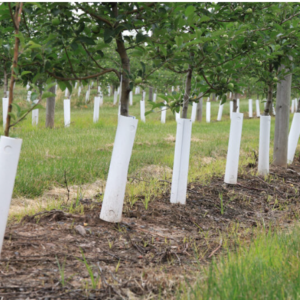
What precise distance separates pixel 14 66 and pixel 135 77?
3.98 feet

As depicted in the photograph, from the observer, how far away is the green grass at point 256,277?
7.08 ft

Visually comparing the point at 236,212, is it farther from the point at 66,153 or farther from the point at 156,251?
the point at 66,153

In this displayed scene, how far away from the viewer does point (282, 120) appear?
742cm

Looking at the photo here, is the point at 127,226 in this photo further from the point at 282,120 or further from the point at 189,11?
the point at 282,120

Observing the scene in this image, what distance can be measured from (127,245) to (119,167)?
2.36 feet

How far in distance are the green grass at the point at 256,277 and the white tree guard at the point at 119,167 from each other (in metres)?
1.16

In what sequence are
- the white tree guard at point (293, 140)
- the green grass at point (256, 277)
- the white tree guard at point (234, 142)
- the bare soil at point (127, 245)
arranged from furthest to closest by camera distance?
the white tree guard at point (293, 140)
the white tree guard at point (234, 142)
the bare soil at point (127, 245)
the green grass at point (256, 277)

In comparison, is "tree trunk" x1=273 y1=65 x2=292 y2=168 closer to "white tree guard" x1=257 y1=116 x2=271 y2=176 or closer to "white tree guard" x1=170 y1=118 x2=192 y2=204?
"white tree guard" x1=257 y1=116 x2=271 y2=176

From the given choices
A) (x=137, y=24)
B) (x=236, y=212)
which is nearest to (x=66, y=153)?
(x=236, y=212)

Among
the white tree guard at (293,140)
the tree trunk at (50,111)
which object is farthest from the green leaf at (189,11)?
the tree trunk at (50,111)

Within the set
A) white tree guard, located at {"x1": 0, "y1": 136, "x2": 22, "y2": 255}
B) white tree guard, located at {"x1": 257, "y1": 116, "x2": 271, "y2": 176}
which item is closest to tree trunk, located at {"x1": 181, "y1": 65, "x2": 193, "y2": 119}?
white tree guard, located at {"x1": 257, "y1": 116, "x2": 271, "y2": 176}

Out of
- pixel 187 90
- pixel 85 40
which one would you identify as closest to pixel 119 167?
pixel 85 40

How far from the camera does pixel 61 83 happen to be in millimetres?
3467

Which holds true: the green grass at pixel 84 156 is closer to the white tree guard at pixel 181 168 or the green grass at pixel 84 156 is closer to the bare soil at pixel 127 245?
the bare soil at pixel 127 245
